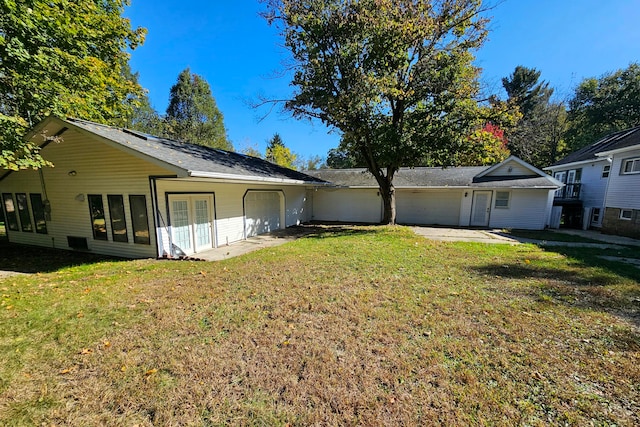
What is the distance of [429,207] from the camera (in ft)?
52.2

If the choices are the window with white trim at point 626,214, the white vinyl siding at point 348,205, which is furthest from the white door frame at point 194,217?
the window with white trim at point 626,214

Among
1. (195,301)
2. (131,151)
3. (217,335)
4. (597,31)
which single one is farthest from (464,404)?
(597,31)

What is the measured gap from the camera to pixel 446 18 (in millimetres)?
10625

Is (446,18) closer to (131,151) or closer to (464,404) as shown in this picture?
(131,151)

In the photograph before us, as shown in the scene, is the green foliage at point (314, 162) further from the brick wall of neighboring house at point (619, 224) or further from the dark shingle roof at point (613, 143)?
the brick wall of neighboring house at point (619, 224)

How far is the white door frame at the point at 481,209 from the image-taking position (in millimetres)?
14594

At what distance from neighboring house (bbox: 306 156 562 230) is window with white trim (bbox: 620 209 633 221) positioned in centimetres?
260

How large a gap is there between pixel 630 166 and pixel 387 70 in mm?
12292

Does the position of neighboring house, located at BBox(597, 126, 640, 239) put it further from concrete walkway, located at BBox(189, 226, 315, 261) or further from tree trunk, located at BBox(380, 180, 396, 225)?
concrete walkway, located at BBox(189, 226, 315, 261)

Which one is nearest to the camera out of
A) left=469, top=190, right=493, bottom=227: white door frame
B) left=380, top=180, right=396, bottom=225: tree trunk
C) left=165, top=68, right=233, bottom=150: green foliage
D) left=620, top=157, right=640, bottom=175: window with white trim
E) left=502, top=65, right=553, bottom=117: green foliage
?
left=620, top=157, right=640, bottom=175: window with white trim

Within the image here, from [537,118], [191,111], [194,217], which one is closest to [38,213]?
[194,217]

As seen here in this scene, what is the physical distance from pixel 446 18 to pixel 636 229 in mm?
12375

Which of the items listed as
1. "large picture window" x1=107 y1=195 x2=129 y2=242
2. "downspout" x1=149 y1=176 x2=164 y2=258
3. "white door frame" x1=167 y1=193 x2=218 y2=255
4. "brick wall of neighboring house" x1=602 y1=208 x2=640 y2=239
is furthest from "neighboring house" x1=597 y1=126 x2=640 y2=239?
"large picture window" x1=107 y1=195 x2=129 y2=242

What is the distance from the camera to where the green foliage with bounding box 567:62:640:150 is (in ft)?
69.8
